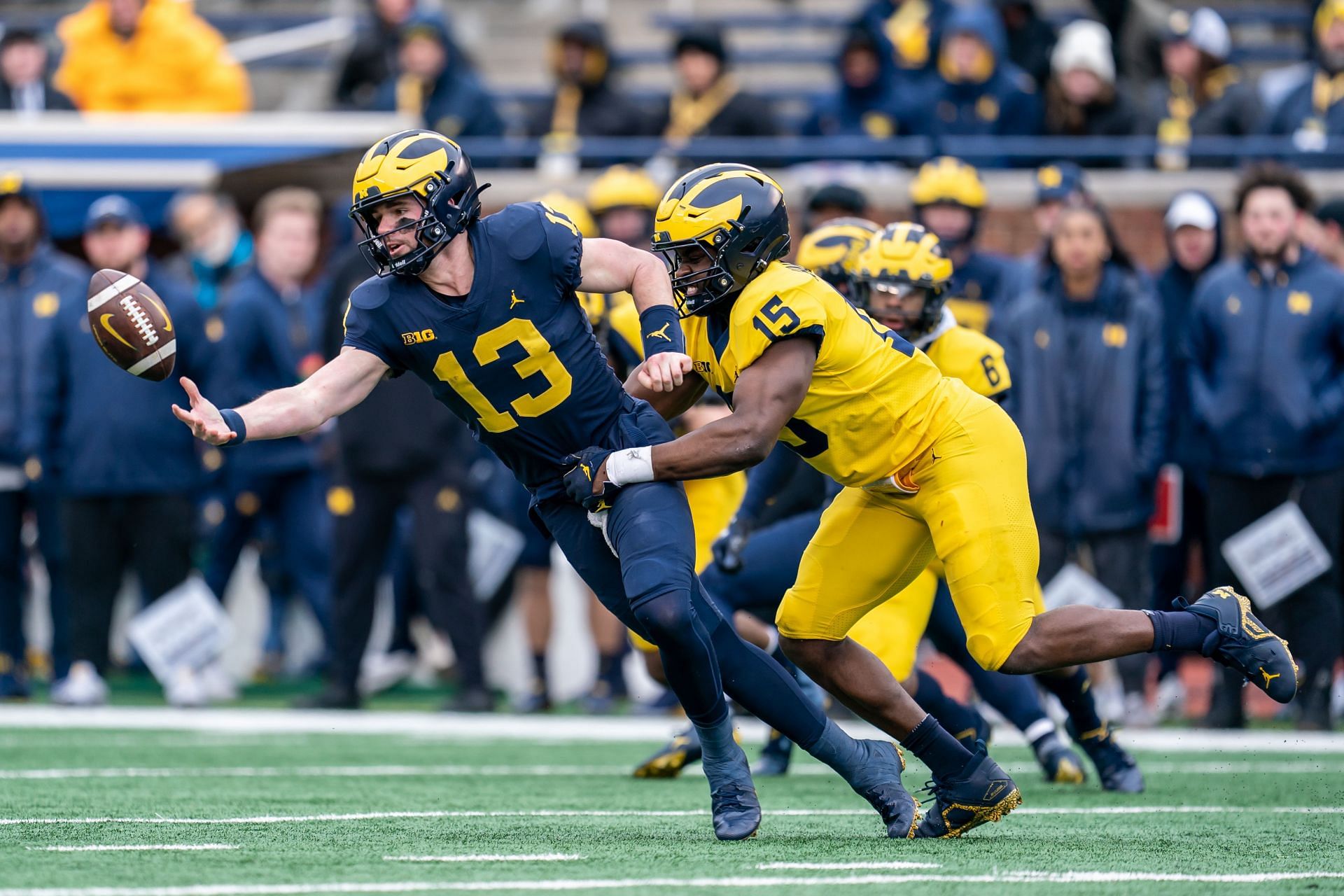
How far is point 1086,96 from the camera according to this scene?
12.0 metres

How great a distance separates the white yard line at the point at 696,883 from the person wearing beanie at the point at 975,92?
808 centimetres

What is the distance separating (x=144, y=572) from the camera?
1058cm

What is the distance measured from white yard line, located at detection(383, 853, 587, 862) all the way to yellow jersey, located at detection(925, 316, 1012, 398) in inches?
95.7

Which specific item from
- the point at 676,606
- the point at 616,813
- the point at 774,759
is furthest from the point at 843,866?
the point at 774,759

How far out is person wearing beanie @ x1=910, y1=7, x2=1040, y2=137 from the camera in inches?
480

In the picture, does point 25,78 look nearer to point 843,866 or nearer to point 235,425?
point 235,425

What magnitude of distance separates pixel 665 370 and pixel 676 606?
62 centimetres

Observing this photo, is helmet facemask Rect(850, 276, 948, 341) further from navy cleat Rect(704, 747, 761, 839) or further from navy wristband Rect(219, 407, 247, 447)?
navy wristband Rect(219, 407, 247, 447)

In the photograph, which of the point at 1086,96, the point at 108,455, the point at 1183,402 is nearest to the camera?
the point at 1183,402

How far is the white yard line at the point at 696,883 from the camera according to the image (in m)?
4.23

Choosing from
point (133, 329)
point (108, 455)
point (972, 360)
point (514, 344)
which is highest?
point (133, 329)

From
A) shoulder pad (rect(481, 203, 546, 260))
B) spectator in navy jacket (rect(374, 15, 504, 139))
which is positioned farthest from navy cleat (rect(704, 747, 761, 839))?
spectator in navy jacket (rect(374, 15, 504, 139))

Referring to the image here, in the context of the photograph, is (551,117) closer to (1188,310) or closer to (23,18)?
(1188,310)

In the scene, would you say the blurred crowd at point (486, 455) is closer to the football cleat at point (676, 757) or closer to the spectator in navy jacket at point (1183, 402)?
the spectator in navy jacket at point (1183, 402)
